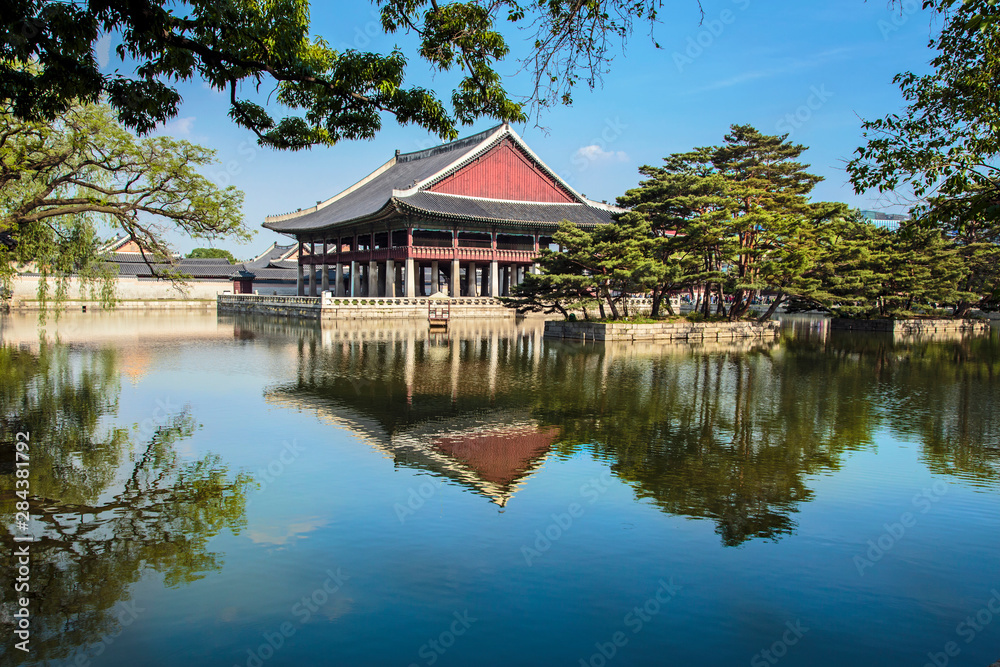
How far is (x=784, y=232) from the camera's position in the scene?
3400 centimetres

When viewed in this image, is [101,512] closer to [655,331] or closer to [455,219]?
[655,331]

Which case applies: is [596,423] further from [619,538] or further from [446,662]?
[446,662]

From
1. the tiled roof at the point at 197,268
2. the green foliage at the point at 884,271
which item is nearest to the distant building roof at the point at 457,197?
the tiled roof at the point at 197,268

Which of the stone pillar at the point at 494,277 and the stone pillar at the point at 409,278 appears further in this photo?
the stone pillar at the point at 494,277

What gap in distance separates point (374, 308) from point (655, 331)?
19.1 m

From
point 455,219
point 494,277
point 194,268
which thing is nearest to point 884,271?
point 494,277

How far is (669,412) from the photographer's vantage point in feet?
45.0

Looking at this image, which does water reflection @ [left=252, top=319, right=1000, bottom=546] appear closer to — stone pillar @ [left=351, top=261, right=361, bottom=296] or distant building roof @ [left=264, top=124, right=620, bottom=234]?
distant building roof @ [left=264, top=124, right=620, bottom=234]

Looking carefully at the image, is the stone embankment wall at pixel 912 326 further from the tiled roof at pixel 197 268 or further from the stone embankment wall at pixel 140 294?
the tiled roof at pixel 197 268

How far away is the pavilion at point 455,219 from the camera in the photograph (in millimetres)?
47188

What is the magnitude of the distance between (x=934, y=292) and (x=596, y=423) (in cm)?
3785

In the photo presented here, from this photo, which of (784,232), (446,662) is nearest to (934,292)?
(784,232)

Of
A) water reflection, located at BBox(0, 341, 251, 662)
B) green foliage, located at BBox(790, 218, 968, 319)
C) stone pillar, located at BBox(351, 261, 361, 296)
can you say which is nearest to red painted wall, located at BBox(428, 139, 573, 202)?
stone pillar, located at BBox(351, 261, 361, 296)

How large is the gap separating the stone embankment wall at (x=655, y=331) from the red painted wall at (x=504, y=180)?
21.7m
